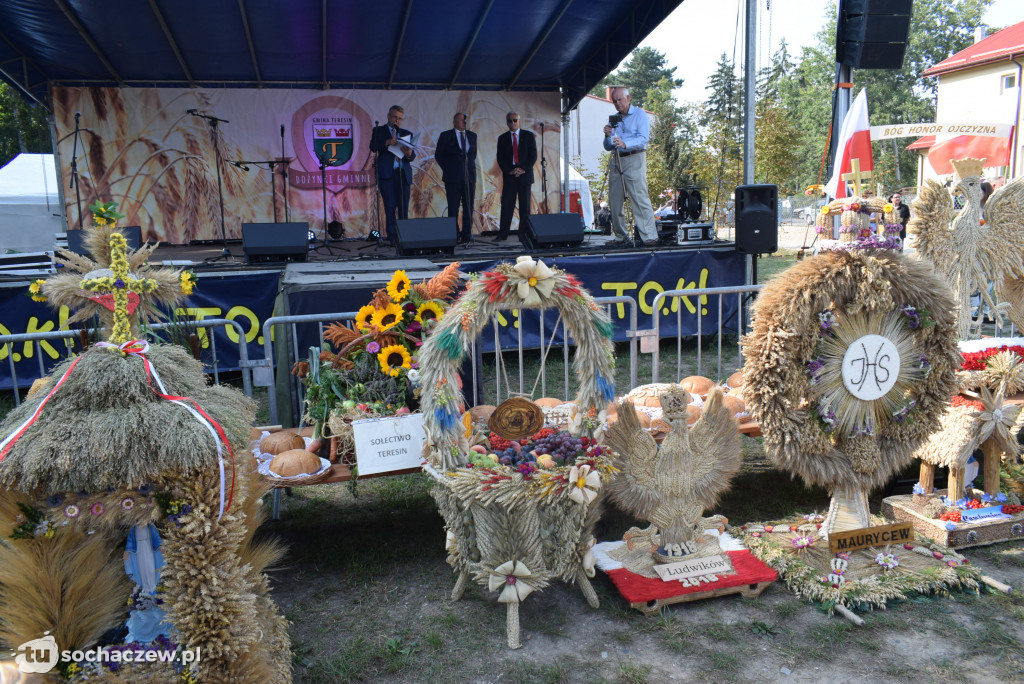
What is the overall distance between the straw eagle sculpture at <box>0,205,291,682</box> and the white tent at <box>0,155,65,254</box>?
1684 cm

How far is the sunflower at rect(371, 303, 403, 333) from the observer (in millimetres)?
3828

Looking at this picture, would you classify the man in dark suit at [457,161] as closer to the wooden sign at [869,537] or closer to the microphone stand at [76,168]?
the microphone stand at [76,168]

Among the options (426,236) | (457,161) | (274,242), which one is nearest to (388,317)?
(274,242)

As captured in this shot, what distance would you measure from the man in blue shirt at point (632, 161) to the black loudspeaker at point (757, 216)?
55.1 inches

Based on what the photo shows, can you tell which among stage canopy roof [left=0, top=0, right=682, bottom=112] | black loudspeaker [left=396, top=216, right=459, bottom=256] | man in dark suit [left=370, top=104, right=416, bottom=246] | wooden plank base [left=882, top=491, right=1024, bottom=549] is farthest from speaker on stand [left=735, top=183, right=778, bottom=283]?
man in dark suit [left=370, top=104, right=416, bottom=246]

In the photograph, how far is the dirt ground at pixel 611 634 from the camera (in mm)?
2803

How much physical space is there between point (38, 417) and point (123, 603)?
2.18 feet

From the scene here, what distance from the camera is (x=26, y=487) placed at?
79.7 inches

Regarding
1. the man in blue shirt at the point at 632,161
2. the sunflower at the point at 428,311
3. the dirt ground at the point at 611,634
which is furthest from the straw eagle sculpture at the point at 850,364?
the man in blue shirt at the point at 632,161

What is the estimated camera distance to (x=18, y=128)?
25.6 metres

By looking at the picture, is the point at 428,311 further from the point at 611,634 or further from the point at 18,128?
the point at 18,128

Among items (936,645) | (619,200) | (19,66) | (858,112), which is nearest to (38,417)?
(936,645)

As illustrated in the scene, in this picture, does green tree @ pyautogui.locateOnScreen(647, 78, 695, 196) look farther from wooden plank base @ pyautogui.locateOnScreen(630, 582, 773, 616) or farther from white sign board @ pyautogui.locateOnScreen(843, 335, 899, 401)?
wooden plank base @ pyautogui.locateOnScreen(630, 582, 773, 616)

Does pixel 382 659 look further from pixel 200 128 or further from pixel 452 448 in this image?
pixel 200 128
